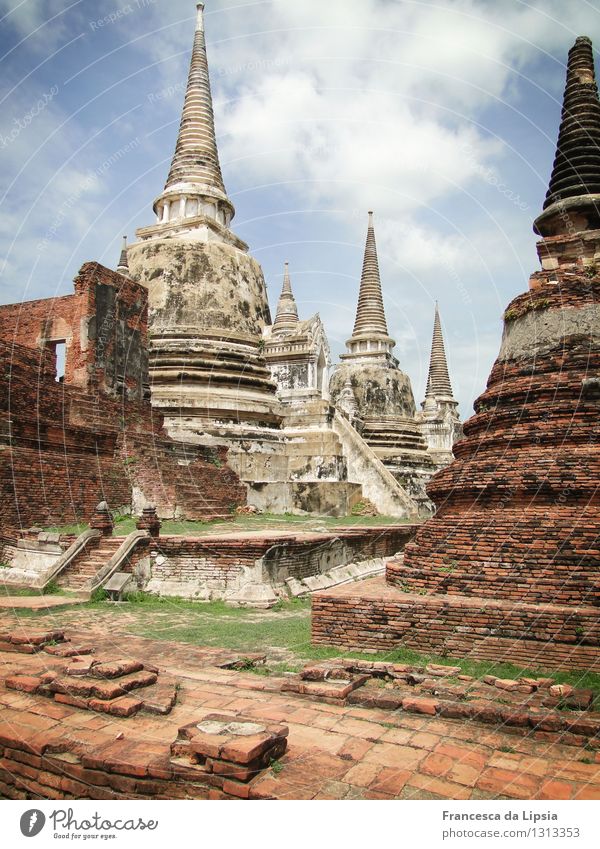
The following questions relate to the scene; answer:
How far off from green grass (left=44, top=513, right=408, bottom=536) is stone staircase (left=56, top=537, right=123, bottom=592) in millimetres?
611

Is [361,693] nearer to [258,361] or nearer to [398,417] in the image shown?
[258,361]

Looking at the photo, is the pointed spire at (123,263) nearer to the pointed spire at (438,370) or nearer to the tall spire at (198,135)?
the tall spire at (198,135)

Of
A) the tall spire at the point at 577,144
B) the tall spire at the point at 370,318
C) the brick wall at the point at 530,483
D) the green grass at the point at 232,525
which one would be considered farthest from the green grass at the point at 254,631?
the tall spire at the point at 370,318

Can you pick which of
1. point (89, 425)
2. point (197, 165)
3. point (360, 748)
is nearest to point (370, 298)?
point (197, 165)

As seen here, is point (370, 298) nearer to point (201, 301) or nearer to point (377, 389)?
point (377, 389)

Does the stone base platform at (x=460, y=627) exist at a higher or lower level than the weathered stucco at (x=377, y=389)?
lower

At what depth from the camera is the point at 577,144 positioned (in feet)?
33.4

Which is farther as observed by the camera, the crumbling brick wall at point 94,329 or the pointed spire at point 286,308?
the pointed spire at point 286,308

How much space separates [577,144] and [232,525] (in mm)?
10854

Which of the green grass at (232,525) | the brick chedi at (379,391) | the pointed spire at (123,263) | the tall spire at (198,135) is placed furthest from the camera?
the brick chedi at (379,391)

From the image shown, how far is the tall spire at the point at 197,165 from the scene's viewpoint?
86.7ft

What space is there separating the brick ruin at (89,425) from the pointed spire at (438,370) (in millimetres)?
31512

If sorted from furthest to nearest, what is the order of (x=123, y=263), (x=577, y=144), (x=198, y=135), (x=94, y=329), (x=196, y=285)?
(x=198, y=135) → (x=123, y=263) → (x=196, y=285) → (x=94, y=329) → (x=577, y=144)

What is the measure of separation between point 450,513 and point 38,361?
9963 millimetres
